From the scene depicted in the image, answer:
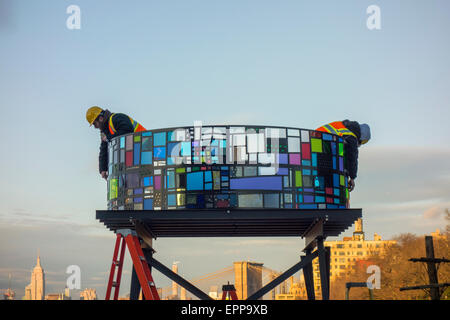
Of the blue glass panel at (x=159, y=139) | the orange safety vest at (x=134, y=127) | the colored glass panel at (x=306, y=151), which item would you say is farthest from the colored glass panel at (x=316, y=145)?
the orange safety vest at (x=134, y=127)

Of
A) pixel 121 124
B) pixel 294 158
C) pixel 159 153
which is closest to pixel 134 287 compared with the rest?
pixel 159 153

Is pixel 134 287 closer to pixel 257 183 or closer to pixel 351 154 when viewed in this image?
pixel 257 183

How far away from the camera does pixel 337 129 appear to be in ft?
87.8

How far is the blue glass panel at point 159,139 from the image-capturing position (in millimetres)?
24484

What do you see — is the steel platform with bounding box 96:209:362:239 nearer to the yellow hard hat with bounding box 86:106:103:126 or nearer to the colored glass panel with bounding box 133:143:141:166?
the colored glass panel with bounding box 133:143:141:166

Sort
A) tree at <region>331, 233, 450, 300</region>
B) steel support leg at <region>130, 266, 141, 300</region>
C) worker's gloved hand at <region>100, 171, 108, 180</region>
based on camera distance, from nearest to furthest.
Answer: steel support leg at <region>130, 266, 141, 300</region>
worker's gloved hand at <region>100, 171, 108, 180</region>
tree at <region>331, 233, 450, 300</region>

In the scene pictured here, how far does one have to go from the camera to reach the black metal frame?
24.0m

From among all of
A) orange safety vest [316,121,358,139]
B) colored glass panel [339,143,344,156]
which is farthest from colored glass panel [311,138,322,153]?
orange safety vest [316,121,358,139]

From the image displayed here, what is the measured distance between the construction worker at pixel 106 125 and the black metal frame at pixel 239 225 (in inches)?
100

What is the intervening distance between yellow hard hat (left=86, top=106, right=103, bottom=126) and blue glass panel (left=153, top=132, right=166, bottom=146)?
10.5ft

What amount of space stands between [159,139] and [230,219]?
3398mm

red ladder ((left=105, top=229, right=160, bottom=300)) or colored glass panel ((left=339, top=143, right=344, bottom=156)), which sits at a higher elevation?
colored glass panel ((left=339, top=143, right=344, bottom=156))

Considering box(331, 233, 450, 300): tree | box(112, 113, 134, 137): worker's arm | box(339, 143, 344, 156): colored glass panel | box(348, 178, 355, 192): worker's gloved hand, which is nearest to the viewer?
box(339, 143, 344, 156): colored glass panel
